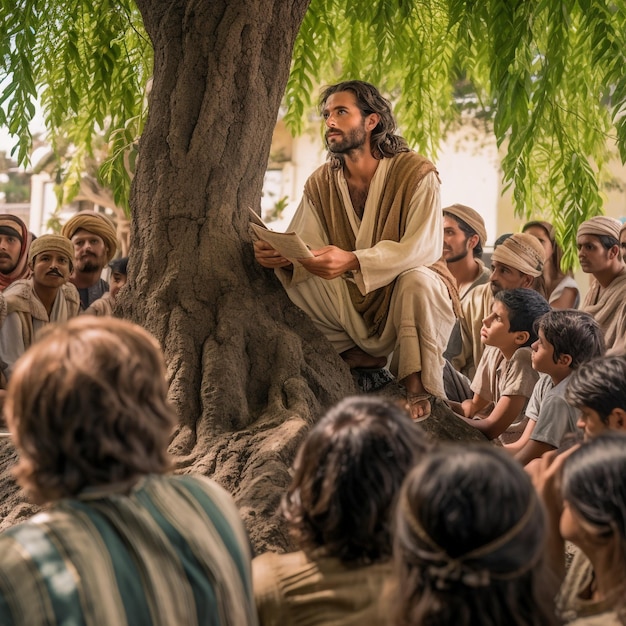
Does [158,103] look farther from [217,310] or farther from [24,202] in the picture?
[24,202]

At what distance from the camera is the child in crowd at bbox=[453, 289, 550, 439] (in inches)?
217

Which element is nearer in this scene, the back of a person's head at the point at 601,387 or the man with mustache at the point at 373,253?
the back of a person's head at the point at 601,387

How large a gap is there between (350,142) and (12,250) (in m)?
2.82

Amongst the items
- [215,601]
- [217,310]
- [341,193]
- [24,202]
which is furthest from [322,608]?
[24,202]

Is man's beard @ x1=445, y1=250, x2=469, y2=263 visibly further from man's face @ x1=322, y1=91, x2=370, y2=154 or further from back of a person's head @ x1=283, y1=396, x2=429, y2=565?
back of a person's head @ x1=283, y1=396, x2=429, y2=565

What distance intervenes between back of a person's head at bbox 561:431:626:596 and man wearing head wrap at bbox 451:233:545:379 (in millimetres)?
4698

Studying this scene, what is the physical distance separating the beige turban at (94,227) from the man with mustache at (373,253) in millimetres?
2248

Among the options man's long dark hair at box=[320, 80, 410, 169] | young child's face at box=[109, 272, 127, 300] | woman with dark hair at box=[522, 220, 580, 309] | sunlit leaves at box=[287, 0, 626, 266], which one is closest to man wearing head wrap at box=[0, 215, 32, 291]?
young child's face at box=[109, 272, 127, 300]

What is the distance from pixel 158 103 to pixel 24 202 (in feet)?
69.8

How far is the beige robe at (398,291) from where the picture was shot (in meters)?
5.10

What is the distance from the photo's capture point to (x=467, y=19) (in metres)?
6.09

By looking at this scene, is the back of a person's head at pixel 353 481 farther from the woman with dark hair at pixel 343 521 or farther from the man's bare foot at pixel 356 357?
the man's bare foot at pixel 356 357

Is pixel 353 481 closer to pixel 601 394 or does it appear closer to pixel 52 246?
pixel 601 394

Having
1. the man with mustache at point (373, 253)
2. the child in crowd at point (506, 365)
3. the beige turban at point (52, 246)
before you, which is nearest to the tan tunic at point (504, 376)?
the child in crowd at point (506, 365)
